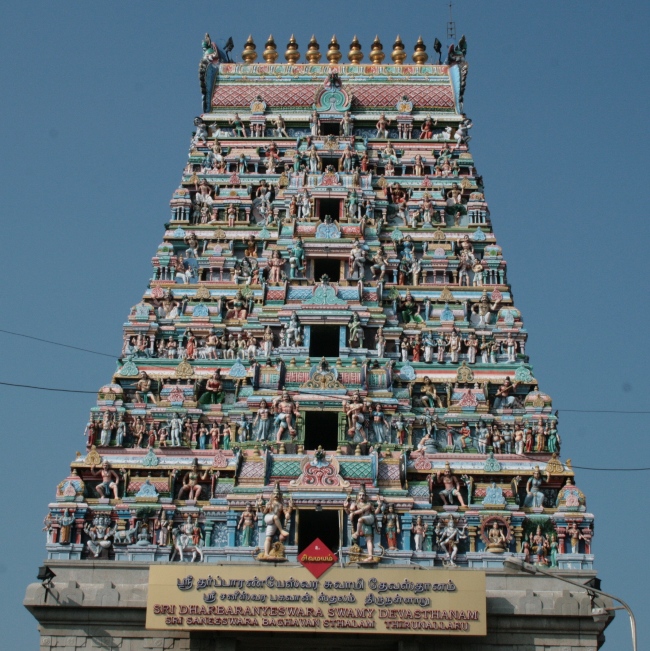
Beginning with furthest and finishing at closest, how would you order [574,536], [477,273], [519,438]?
[477,273]
[519,438]
[574,536]

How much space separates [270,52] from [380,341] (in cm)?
2444

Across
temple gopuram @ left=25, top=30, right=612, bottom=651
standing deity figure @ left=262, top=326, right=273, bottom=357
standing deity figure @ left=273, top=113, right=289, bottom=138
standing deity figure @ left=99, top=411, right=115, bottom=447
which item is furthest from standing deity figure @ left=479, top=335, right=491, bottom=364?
standing deity figure @ left=273, top=113, right=289, bottom=138

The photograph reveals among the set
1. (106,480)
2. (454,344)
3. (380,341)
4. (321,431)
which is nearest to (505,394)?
(454,344)

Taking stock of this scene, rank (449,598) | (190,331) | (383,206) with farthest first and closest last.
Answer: (383,206), (190,331), (449,598)

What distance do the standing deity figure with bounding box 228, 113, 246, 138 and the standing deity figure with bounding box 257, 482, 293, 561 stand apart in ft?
76.8

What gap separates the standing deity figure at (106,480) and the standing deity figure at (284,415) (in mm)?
5521

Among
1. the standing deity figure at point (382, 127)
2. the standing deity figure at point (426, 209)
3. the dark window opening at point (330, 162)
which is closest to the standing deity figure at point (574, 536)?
the standing deity figure at point (426, 209)

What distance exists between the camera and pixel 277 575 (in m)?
37.7

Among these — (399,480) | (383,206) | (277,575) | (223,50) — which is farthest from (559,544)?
(223,50)

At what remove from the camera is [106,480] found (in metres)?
42.9

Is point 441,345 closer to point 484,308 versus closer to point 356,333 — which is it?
point 484,308

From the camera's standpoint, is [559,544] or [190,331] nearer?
[559,544]

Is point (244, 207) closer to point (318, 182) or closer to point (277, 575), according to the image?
point (318, 182)

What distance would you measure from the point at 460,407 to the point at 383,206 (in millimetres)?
11758
